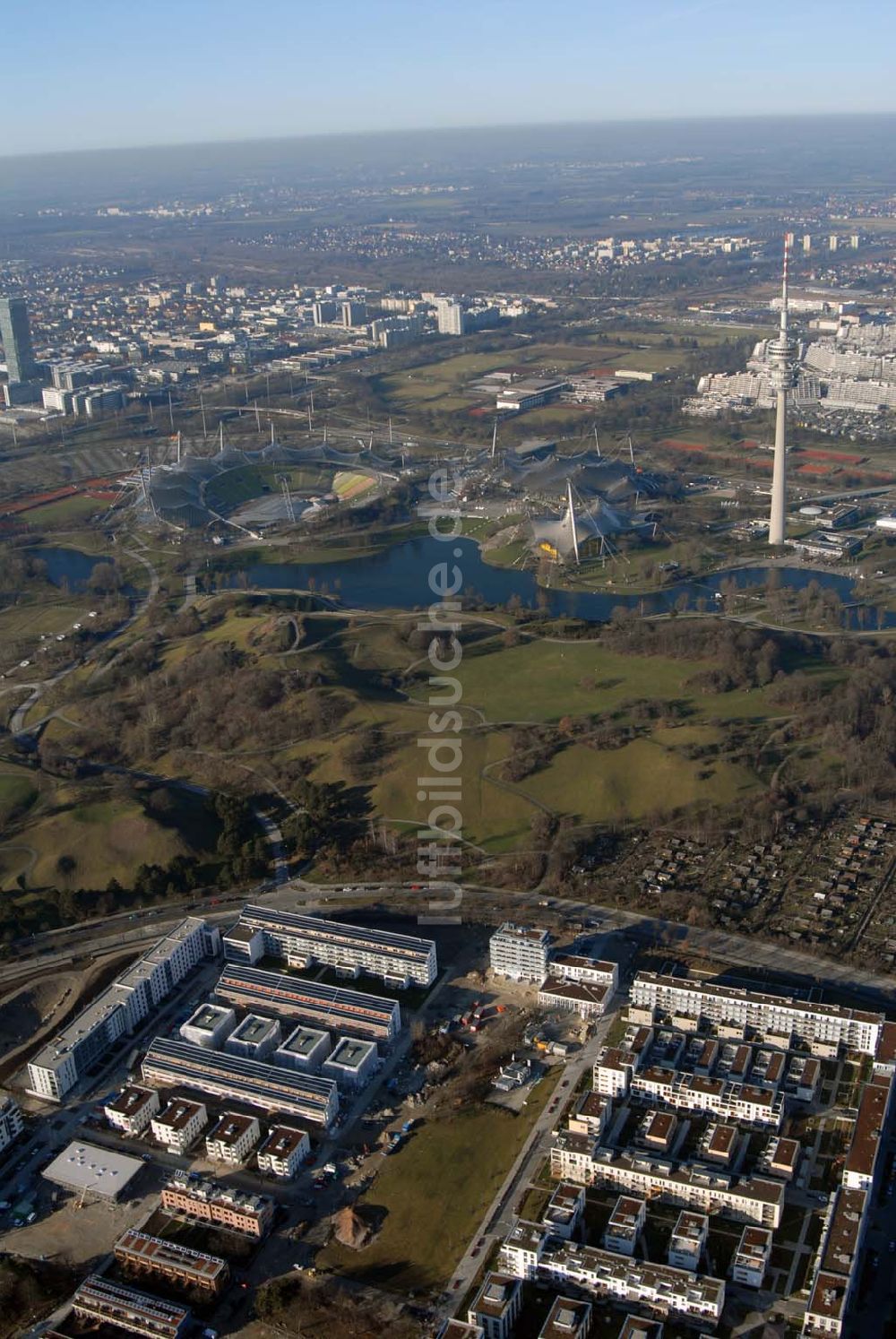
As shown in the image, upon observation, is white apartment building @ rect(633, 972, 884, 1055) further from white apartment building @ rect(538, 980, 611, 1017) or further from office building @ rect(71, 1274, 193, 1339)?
office building @ rect(71, 1274, 193, 1339)

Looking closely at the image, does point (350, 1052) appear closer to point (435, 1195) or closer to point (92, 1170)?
point (435, 1195)

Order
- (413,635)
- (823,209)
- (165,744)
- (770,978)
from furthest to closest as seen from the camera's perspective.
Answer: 1. (823,209)
2. (413,635)
3. (165,744)
4. (770,978)

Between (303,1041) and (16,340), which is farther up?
(16,340)

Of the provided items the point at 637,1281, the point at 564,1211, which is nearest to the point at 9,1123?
the point at 564,1211

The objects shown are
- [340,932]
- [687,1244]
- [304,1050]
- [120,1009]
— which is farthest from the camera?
[340,932]

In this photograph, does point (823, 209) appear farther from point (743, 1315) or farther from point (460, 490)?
point (743, 1315)

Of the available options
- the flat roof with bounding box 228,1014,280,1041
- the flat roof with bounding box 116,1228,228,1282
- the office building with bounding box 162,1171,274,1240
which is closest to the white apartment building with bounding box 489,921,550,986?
the flat roof with bounding box 228,1014,280,1041

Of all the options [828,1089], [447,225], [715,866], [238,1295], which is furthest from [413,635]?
[447,225]
